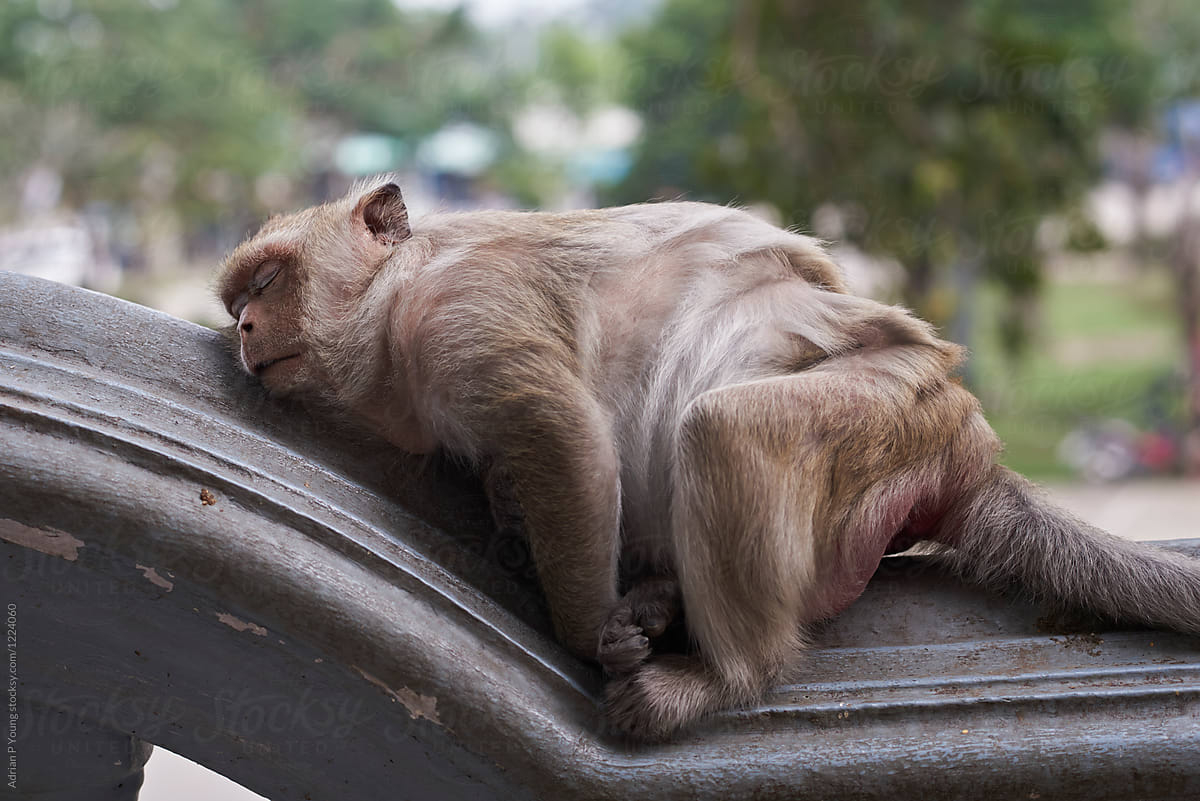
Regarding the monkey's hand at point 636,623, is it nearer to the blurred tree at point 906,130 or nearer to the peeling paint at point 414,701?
the peeling paint at point 414,701

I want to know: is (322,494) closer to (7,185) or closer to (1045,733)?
(1045,733)

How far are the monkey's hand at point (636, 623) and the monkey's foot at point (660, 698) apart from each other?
0.03 m

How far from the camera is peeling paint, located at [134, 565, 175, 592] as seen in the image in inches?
60.8

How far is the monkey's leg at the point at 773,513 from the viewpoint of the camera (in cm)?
180

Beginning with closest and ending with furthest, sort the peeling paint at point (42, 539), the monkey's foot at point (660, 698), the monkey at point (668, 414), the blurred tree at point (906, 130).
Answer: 1. the peeling paint at point (42, 539)
2. the monkey's foot at point (660, 698)
3. the monkey at point (668, 414)
4. the blurred tree at point (906, 130)

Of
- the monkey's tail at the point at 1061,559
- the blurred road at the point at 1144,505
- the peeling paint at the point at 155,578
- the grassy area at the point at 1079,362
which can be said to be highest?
the grassy area at the point at 1079,362

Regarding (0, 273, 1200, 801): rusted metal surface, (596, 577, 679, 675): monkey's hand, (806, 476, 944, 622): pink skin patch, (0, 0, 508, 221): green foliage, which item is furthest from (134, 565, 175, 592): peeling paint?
(0, 0, 508, 221): green foliage

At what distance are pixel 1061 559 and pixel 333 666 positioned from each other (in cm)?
130

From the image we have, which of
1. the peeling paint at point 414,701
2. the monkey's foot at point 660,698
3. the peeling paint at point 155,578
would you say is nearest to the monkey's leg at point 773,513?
the monkey's foot at point 660,698

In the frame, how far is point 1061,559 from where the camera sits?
1.95 meters

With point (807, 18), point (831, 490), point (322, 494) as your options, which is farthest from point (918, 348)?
point (807, 18)

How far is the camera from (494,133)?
41.9 ft

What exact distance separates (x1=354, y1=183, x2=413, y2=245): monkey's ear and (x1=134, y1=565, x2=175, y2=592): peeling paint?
94cm

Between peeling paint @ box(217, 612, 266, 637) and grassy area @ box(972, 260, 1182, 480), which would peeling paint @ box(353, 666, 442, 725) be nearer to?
peeling paint @ box(217, 612, 266, 637)
